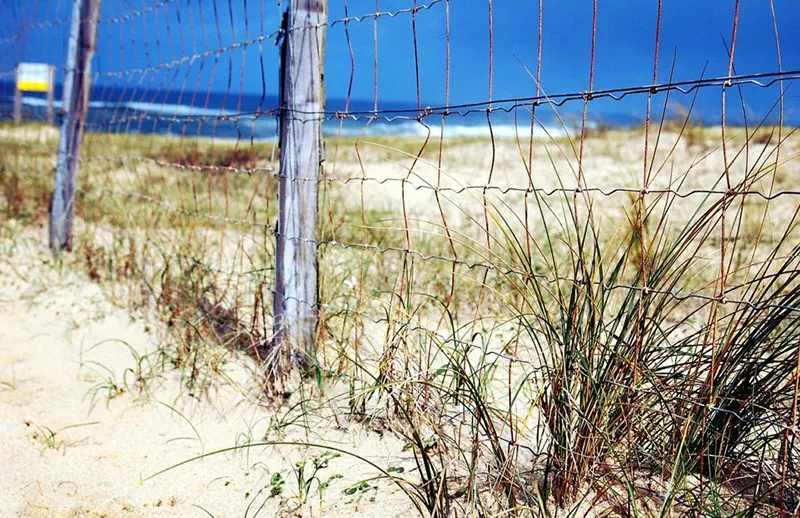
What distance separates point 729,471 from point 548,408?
0.45m

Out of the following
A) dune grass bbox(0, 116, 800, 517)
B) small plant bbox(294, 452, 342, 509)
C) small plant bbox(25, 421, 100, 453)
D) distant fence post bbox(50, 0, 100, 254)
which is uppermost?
distant fence post bbox(50, 0, 100, 254)

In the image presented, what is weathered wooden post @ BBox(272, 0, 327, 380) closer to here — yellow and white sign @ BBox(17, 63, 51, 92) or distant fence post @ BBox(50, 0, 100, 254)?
distant fence post @ BBox(50, 0, 100, 254)

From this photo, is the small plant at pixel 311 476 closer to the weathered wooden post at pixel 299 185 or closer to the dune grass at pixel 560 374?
the dune grass at pixel 560 374

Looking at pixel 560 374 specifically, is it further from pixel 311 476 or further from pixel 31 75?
pixel 31 75

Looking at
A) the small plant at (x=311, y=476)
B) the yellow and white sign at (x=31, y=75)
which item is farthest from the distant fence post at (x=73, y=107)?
the small plant at (x=311, y=476)

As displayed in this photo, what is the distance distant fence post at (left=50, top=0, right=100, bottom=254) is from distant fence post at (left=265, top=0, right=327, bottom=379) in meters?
2.19

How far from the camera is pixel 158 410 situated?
2311 mm

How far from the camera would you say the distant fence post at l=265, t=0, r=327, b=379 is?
2160mm

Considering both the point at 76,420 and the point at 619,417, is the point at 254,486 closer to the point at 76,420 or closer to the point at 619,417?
the point at 76,420

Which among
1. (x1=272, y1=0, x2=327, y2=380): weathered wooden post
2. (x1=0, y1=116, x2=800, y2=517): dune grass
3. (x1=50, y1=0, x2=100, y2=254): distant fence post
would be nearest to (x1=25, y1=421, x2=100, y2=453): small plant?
(x1=0, y1=116, x2=800, y2=517): dune grass

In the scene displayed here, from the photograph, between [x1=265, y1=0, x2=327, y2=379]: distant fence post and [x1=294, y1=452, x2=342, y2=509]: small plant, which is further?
[x1=265, y1=0, x2=327, y2=379]: distant fence post

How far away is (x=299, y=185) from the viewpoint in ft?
7.30

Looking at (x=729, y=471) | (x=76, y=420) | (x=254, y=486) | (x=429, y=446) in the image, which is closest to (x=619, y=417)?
(x=729, y=471)

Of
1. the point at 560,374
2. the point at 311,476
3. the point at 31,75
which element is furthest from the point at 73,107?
the point at 560,374
